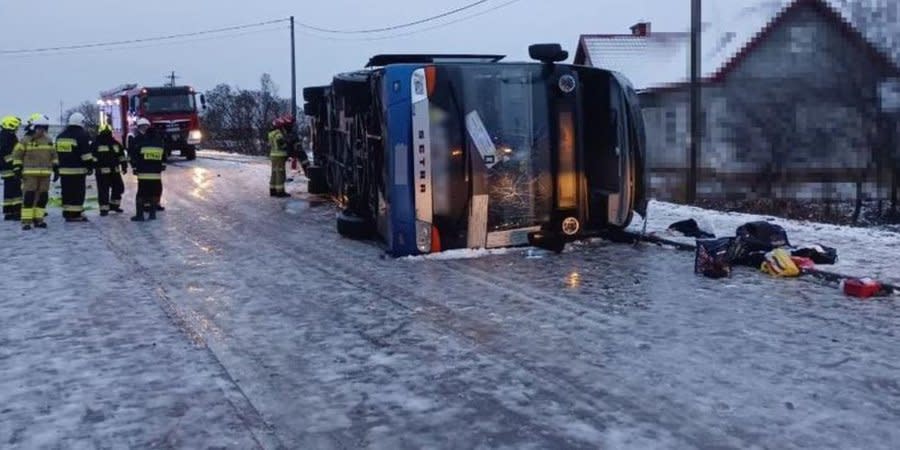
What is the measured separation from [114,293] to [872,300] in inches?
257

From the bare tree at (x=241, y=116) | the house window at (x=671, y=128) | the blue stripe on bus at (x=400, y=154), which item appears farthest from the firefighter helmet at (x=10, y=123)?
the bare tree at (x=241, y=116)

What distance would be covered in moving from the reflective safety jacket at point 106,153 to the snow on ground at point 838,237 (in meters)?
8.41

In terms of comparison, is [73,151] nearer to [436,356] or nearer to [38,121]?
[38,121]

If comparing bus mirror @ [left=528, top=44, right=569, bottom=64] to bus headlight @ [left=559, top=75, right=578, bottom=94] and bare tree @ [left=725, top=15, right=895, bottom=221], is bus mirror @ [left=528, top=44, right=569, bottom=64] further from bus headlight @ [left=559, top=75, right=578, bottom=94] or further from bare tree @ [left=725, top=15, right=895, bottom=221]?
bare tree @ [left=725, top=15, right=895, bottom=221]

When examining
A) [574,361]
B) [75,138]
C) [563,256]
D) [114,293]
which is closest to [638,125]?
[563,256]

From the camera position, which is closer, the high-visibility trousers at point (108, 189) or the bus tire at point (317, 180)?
the high-visibility trousers at point (108, 189)

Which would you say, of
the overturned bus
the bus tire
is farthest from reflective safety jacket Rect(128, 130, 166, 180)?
the overturned bus

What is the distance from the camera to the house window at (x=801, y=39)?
62.7 ft

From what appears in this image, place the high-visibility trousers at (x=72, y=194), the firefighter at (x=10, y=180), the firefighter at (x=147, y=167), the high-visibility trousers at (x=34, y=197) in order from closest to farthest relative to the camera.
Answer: the high-visibility trousers at (x=34, y=197) → the high-visibility trousers at (x=72, y=194) → the firefighter at (x=147, y=167) → the firefighter at (x=10, y=180)

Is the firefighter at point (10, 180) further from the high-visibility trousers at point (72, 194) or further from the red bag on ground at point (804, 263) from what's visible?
the red bag on ground at point (804, 263)

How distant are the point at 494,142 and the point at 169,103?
2422 cm

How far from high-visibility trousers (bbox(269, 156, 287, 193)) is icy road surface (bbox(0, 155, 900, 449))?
305 inches

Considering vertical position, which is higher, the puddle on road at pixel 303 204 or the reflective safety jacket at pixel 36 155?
the reflective safety jacket at pixel 36 155

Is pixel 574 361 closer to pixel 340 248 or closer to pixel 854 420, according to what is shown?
pixel 854 420
